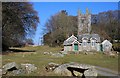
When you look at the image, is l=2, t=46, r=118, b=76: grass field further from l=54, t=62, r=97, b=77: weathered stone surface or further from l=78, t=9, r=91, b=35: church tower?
l=78, t=9, r=91, b=35: church tower

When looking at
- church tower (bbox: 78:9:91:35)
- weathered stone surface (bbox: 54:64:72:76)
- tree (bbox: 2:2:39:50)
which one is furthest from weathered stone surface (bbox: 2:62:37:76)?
church tower (bbox: 78:9:91:35)

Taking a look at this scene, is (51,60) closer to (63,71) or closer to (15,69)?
(63,71)

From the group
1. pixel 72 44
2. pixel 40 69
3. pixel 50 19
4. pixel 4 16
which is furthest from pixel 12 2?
pixel 50 19

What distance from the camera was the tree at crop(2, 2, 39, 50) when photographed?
3878 centimetres

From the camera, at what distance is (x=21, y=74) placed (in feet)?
47.6

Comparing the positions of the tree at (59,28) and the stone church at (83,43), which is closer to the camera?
the stone church at (83,43)

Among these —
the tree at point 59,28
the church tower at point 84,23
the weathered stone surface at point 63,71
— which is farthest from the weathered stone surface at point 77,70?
the church tower at point 84,23

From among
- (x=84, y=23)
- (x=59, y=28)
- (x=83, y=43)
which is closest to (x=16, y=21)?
(x=83, y=43)

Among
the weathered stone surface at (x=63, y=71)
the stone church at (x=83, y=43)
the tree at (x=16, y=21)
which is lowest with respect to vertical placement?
the weathered stone surface at (x=63, y=71)

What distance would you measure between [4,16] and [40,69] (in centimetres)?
2345

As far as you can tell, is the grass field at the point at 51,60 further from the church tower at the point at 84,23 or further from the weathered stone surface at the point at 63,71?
the church tower at the point at 84,23

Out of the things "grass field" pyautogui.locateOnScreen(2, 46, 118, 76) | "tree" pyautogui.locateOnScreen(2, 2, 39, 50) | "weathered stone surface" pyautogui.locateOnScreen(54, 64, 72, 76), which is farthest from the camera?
"tree" pyautogui.locateOnScreen(2, 2, 39, 50)

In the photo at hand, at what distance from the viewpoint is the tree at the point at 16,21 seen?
127 ft

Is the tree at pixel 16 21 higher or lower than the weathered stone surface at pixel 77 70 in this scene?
higher
